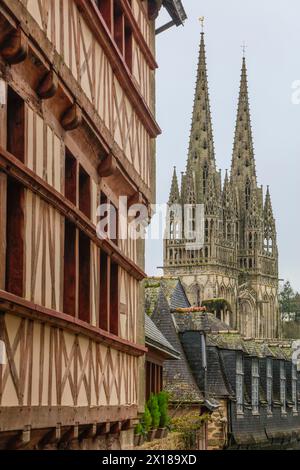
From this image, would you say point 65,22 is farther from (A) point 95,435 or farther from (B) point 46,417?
(A) point 95,435

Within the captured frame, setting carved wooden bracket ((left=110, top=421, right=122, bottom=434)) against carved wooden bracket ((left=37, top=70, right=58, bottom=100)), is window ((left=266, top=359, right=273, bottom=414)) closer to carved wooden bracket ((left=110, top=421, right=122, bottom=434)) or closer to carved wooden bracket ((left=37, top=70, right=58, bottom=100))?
carved wooden bracket ((left=110, top=421, right=122, bottom=434))

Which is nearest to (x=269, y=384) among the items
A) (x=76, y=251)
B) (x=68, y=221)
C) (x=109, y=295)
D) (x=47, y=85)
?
(x=109, y=295)

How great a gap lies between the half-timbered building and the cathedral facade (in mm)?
120611

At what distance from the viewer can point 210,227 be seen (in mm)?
147750

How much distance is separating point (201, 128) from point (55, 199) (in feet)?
434

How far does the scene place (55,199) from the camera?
42.5ft

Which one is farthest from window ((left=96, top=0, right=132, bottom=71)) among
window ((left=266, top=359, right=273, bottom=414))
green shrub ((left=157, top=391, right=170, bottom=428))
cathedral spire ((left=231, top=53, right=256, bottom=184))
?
cathedral spire ((left=231, top=53, right=256, bottom=184))

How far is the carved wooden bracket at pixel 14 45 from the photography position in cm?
1122

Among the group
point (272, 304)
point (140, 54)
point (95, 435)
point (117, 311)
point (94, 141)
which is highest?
point (272, 304)

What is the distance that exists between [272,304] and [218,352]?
11350 centimetres

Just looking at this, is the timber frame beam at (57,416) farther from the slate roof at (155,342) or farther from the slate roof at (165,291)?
the slate roof at (165,291)

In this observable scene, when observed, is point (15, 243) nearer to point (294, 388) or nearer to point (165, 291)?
point (165, 291)

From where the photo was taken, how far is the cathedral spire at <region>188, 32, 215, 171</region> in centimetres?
14450

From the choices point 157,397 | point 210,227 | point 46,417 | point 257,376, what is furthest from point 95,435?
point 210,227
